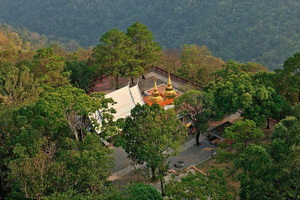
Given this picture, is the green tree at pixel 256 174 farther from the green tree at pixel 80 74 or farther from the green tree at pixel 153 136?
the green tree at pixel 80 74

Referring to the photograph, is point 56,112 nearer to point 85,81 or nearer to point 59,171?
point 59,171

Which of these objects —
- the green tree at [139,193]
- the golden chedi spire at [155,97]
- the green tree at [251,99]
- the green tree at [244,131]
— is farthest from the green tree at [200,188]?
the golden chedi spire at [155,97]

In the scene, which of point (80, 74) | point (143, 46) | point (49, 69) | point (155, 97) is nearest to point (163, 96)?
point (155, 97)

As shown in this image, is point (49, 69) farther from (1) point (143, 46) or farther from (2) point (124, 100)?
(1) point (143, 46)

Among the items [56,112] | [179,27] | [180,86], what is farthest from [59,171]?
[179,27]

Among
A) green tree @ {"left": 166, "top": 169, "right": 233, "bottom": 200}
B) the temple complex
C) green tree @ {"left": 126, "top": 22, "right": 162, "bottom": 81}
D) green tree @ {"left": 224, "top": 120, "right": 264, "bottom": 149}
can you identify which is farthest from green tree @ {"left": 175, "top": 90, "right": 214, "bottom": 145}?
green tree @ {"left": 126, "top": 22, "right": 162, "bottom": 81}
